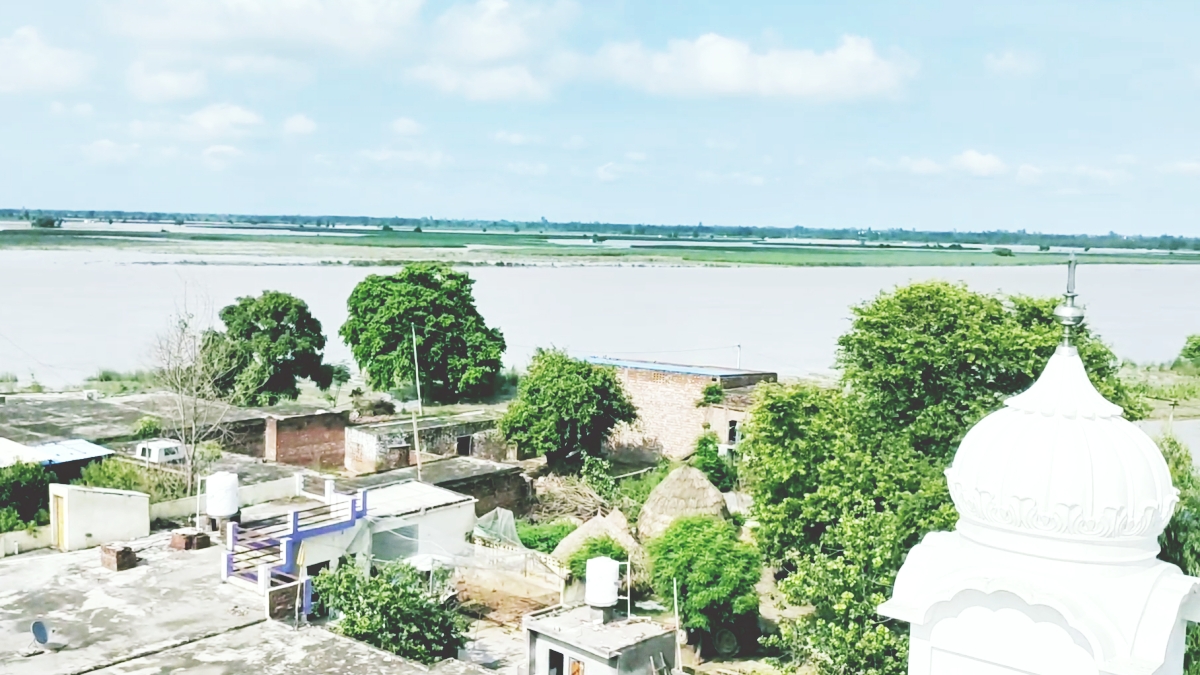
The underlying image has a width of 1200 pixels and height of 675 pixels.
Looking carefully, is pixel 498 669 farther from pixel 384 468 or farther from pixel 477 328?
pixel 477 328

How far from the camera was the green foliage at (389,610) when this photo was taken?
13711 mm

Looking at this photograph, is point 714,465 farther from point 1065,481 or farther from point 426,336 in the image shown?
point 1065,481

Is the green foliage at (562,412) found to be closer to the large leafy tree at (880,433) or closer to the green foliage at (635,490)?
the green foliage at (635,490)

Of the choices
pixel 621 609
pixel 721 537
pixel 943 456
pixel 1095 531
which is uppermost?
pixel 1095 531

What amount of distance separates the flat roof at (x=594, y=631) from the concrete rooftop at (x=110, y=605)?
3.65 m

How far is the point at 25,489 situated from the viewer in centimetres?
1705

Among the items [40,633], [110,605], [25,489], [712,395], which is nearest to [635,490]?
[712,395]

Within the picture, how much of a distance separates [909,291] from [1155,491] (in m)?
11.8

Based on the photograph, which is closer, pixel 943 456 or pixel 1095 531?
pixel 1095 531

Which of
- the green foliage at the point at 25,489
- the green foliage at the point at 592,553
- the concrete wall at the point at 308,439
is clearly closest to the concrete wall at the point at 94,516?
the green foliage at the point at 25,489

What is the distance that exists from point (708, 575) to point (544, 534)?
5422mm

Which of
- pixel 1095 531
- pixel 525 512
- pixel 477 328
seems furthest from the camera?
pixel 477 328

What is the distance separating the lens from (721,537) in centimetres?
1744

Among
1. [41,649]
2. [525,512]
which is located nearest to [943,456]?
[525,512]
